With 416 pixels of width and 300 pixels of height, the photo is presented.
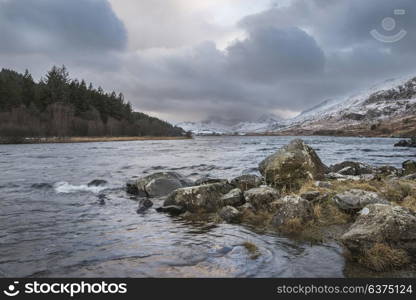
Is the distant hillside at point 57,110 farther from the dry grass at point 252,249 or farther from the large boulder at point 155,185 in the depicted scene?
the dry grass at point 252,249

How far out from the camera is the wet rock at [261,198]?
45.3 feet

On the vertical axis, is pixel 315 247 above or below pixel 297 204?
below

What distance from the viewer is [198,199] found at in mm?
14828

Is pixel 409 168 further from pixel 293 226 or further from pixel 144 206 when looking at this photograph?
pixel 144 206

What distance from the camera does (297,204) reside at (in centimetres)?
1188

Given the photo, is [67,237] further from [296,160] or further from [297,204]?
A: [296,160]

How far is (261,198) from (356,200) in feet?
11.9

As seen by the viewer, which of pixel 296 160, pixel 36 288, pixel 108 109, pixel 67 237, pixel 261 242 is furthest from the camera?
pixel 108 109

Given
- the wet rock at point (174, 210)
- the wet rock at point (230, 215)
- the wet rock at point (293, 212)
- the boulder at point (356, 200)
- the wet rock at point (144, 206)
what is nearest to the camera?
the wet rock at point (293, 212)

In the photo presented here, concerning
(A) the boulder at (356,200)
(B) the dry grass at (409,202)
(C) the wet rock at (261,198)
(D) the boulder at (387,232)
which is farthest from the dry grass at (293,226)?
(B) the dry grass at (409,202)

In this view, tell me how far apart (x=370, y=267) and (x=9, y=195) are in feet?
61.8

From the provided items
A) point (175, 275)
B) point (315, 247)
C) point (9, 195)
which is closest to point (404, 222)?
point (315, 247)

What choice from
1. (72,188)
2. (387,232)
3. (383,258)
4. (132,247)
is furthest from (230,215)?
(72,188)

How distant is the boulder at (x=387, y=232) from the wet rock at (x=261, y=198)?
5.35 meters
